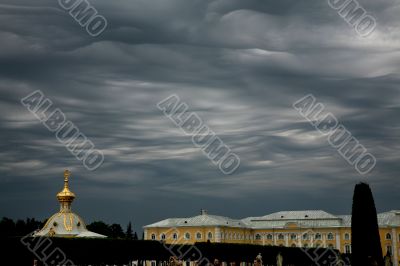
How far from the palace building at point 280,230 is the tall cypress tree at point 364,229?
5618 cm

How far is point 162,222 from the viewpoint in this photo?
102 meters

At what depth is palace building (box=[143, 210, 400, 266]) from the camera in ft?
315

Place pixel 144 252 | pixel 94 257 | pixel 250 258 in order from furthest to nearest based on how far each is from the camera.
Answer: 1. pixel 250 258
2. pixel 144 252
3. pixel 94 257

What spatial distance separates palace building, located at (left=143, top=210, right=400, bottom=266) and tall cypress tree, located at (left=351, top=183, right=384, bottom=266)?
56.2 meters

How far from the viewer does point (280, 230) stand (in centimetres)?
10506

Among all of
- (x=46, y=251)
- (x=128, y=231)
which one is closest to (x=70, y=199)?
(x=46, y=251)

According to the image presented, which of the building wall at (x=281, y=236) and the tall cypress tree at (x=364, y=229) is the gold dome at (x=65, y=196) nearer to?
the building wall at (x=281, y=236)

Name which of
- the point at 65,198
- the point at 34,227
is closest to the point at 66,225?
the point at 65,198

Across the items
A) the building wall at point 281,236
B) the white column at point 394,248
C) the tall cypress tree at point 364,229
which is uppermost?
the building wall at point 281,236

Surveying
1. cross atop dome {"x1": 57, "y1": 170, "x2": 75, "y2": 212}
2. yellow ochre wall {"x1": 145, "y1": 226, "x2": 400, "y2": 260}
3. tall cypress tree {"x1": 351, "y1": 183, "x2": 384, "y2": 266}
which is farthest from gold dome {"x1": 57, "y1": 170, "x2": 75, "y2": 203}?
tall cypress tree {"x1": 351, "y1": 183, "x2": 384, "y2": 266}

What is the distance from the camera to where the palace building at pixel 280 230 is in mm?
96062

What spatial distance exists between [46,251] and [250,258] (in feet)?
93.7

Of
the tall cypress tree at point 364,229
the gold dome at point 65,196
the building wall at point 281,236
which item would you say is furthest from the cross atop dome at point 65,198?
the tall cypress tree at point 364,229

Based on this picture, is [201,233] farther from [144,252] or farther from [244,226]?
[144,252]
